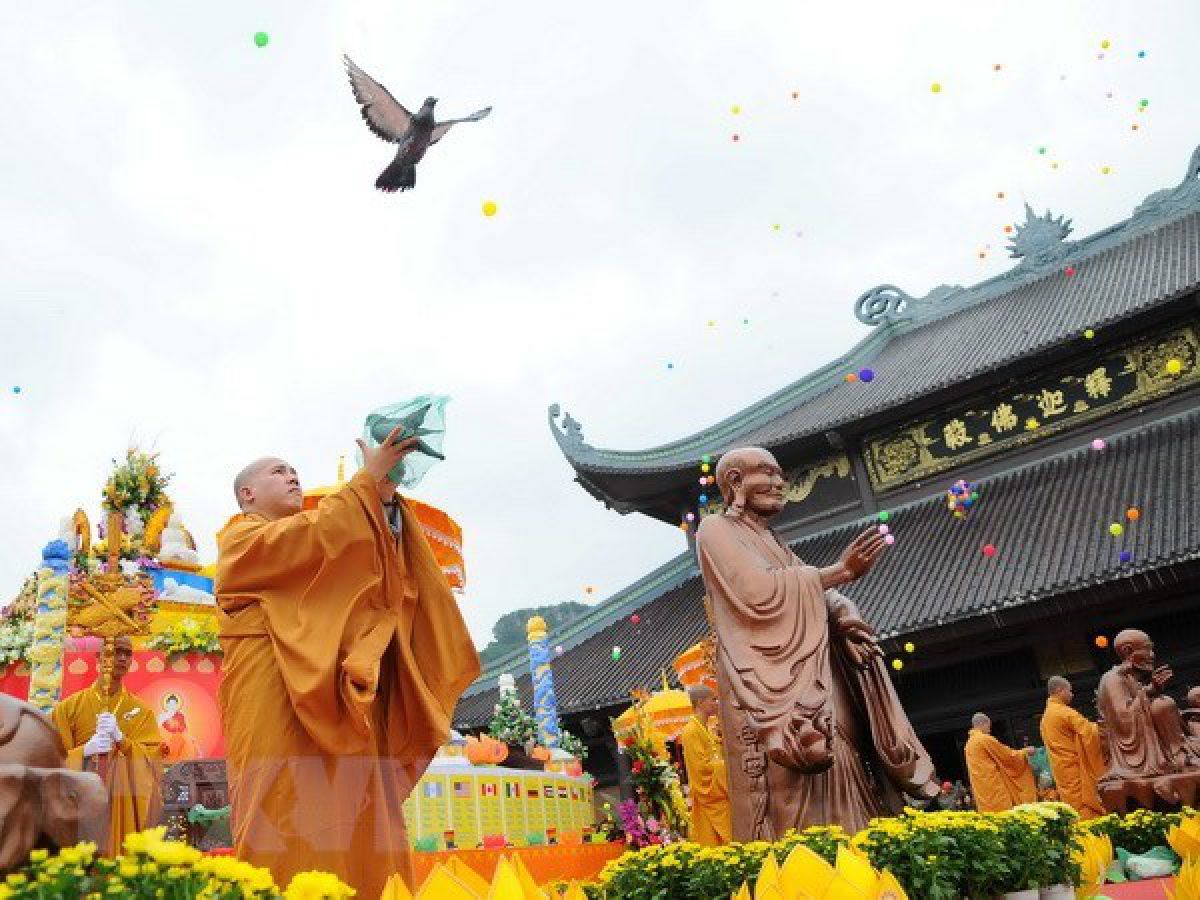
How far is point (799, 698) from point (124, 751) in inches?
131

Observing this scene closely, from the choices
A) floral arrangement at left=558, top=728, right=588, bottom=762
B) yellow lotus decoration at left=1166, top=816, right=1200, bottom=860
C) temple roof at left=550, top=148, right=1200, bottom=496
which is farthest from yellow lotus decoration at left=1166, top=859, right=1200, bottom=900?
temple roof at left=550, top=148, right=1200, bottom=496

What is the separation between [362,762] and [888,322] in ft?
58.7

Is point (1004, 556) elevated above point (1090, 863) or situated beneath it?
elevated above

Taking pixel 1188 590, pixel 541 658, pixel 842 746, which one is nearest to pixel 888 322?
pixel 1188 590

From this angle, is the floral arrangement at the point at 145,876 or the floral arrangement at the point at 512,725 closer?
the floral arrangement at the point at 145,876

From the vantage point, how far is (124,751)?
15.4 feet

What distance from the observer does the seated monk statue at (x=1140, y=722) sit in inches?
218

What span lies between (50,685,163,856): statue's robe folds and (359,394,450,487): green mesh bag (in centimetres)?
261

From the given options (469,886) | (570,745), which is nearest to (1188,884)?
(469,886)

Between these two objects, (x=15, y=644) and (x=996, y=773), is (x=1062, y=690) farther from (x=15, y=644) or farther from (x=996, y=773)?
(x=15, y=644)

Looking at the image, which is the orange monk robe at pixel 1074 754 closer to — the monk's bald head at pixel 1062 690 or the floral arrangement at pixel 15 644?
the monk's bald head at pixel 1062 690

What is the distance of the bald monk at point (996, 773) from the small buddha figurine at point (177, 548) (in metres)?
8.34

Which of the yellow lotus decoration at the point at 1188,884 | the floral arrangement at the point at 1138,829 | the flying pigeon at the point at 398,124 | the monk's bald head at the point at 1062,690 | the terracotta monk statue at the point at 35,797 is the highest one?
the flying pigeon at the point at 398,124

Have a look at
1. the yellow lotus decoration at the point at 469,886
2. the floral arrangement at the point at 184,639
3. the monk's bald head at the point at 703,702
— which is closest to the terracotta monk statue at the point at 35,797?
the yellow lotus decoration at the point at 469,886
